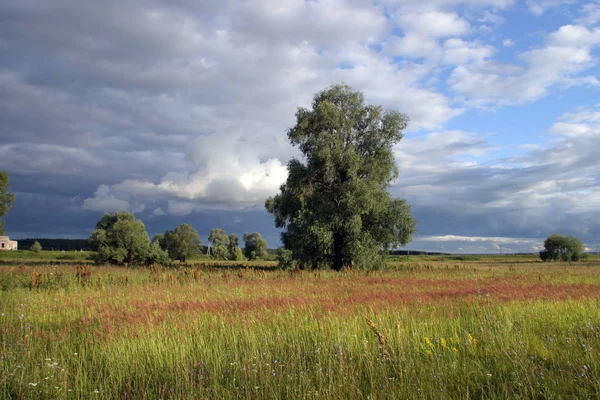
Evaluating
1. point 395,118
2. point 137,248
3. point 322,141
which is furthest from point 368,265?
point 137,248

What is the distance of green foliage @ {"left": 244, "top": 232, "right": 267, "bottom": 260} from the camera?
339 feet

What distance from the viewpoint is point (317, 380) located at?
470 cm

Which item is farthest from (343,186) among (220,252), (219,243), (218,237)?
(218,237)

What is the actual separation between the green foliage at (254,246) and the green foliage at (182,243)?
1831 cm

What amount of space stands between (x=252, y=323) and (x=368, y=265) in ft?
72.8

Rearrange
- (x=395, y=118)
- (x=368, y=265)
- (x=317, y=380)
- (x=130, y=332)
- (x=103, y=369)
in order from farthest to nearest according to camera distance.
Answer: (x=395, y=118) → (x=368, y=265) → (x=130, y=332) → (x=103, y=369) → (x=317, y=380)

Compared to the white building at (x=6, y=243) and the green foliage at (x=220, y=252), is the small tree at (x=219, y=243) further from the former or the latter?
the white building at (x=6, y=243)

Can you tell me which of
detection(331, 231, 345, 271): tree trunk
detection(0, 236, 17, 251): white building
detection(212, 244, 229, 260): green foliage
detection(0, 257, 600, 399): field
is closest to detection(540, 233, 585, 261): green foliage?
detection(212, 244, 229, 260): green foliage

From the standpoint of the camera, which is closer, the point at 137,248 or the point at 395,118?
the point at 395,118

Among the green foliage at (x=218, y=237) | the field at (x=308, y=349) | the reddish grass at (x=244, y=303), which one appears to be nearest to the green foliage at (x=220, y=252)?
the green foliage at (x=218, y=237)

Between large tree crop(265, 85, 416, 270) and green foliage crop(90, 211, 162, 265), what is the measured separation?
3545 centimetres

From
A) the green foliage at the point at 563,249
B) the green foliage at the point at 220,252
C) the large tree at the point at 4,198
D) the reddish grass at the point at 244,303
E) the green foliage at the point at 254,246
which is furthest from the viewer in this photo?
the green foliage at the point at 254,246

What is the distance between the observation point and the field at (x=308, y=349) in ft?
14.6

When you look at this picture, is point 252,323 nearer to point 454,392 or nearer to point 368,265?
point 454,392
